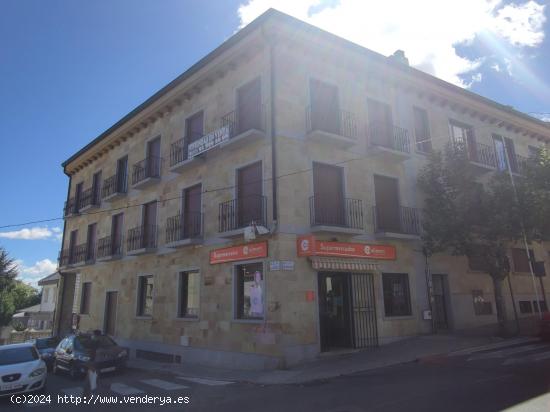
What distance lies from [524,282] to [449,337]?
25.9 feet

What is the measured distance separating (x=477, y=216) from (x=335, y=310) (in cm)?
651

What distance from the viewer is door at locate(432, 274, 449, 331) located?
15.7 meters

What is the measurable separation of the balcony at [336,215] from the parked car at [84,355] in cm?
808

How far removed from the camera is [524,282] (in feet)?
61.6

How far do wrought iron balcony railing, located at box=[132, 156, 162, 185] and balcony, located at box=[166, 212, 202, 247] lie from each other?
2842 mm

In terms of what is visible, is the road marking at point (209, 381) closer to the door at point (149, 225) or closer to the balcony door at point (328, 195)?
the balcony door at point (328, 195)

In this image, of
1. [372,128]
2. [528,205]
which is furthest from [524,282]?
[372,128]

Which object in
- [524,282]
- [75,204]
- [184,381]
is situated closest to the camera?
→ [184,381]

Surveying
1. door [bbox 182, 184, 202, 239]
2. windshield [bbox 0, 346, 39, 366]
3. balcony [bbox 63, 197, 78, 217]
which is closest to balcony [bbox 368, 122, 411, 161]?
door [bbox 182, 184, 202, 239]

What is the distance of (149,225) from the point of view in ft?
60.3

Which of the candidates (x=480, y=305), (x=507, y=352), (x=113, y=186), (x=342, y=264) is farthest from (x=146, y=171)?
(x=480, y=305)

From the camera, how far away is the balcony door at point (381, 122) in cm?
1543

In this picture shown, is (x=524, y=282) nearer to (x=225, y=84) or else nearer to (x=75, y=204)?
(x=225, y=84)

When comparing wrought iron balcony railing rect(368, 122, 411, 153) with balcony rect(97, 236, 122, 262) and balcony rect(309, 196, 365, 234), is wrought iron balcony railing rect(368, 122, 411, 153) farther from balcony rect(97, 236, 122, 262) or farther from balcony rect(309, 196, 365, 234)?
balcony rect(97, 236, 122, 262)
